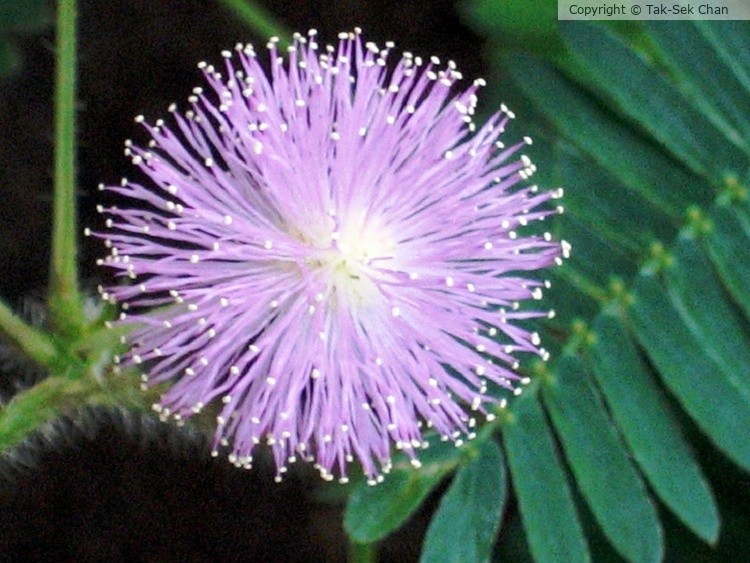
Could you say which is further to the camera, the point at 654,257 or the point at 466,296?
the point at 654,257

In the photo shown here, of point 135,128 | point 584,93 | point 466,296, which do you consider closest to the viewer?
point 466,296

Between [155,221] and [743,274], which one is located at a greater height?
[155,221]

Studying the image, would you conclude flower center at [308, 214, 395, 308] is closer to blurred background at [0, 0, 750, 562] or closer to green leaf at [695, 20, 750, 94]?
blurred background at [0, 0, 750, 562]

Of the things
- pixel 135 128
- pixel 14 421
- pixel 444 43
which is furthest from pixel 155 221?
pixel 444 43

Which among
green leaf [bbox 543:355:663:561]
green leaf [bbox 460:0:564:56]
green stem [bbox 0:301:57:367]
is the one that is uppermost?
green leaf [bbox 460:0:564:56]

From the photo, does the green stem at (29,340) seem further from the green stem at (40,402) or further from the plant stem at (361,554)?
the plant stem at (361,554)

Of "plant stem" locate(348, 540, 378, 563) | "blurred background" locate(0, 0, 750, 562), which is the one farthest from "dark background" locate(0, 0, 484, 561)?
"plant stem" locate(348, 540, 378, 563)

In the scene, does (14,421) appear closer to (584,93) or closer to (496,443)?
(496,443)

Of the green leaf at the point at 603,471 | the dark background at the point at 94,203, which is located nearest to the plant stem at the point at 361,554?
the dark background at the point at 94,203
